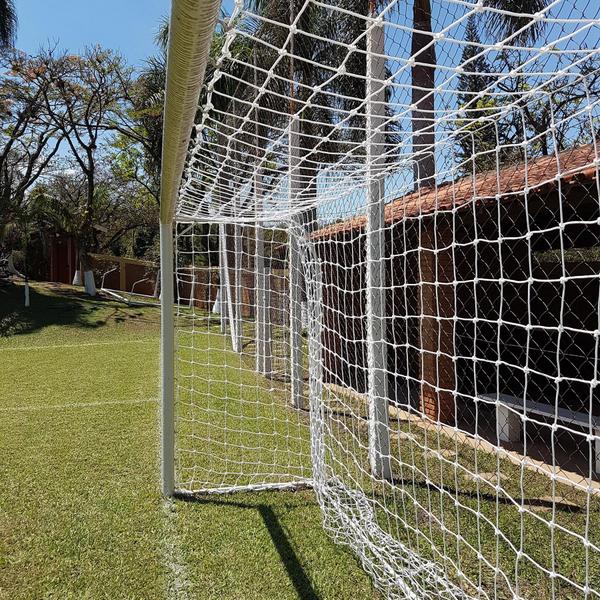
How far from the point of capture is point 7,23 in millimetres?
15469

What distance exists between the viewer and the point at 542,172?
3570 millimetres

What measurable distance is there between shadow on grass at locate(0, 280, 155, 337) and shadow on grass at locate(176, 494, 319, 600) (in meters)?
9.69

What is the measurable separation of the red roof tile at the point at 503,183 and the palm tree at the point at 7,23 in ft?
49.0

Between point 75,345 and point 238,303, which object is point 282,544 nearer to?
point 238,303

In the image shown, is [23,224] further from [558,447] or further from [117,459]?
[558,447]

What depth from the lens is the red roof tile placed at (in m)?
3.28

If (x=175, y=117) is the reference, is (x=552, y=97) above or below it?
above

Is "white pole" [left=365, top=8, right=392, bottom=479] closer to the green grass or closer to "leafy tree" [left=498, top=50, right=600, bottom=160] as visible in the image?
the green grass

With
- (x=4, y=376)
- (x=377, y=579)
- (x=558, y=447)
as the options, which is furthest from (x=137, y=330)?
(x=377, y=579)

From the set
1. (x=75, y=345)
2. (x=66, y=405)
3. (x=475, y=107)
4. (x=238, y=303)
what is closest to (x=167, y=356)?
(x=475, y=107)

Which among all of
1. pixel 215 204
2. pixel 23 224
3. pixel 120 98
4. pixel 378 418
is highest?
pixel 120 98

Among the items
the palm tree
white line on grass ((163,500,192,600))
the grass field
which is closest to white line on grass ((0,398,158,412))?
the grass field

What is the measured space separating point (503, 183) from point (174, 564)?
3.24m

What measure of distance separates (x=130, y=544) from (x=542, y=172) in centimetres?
337
